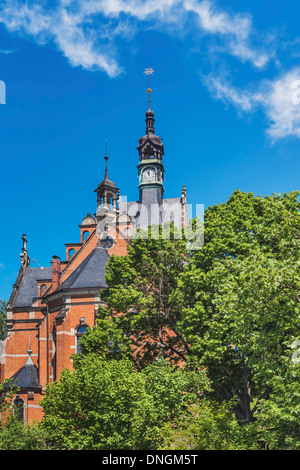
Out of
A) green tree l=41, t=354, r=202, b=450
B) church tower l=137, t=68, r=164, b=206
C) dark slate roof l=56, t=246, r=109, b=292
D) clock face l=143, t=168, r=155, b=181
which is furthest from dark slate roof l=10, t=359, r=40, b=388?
clock face l=143, t=168, r=155, b=181

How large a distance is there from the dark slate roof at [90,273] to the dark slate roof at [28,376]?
8477mm

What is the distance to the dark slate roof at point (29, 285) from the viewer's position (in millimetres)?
56062

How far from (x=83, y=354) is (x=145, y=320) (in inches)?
158

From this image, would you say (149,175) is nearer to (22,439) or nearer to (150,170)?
(150,170)

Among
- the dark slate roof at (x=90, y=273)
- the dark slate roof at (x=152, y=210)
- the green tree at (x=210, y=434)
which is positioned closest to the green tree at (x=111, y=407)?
the green tree at (x=210, y=434)

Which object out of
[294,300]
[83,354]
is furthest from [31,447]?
[294,300]

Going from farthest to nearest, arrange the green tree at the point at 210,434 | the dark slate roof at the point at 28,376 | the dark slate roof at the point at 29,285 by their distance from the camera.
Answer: the dark slate roof at the point at 29,285 < the dark slate roof at the point at 28,376 < the green tree at the point at 210,434

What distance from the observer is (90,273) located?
42000 mm

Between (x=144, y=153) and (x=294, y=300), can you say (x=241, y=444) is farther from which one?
(x=144, y=153)

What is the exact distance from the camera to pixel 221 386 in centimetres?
2692

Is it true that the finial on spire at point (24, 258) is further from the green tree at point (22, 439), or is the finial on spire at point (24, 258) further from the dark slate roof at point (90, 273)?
the green tree at point (22, 439)

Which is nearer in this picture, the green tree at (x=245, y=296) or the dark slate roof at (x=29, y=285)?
the green tree at (x=245, y=296)

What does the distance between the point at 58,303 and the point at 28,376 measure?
748 cm
